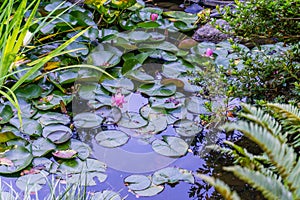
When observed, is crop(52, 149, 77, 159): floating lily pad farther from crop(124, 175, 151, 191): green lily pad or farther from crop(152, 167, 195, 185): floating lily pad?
crop(152, 167, 195, 185): floating lily pad

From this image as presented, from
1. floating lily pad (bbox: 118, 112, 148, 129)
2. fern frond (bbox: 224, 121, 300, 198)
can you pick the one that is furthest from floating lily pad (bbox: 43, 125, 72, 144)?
fern frond (bbox: 224, 121, 300, 198)

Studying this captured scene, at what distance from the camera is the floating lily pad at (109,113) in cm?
225

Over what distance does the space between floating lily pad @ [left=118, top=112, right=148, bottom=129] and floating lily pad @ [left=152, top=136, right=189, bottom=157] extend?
131 millimetres

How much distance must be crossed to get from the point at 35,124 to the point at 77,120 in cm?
20

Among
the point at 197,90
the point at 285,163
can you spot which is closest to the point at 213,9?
the point at 197,90

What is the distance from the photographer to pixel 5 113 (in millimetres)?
2221

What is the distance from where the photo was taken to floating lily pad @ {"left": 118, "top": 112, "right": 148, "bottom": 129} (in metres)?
2.20

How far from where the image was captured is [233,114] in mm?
→ 2285

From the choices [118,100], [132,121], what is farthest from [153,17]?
[132,121]

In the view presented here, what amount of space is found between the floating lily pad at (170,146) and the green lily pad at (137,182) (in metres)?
0.18

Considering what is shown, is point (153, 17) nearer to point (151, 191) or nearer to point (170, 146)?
point (170, 146)

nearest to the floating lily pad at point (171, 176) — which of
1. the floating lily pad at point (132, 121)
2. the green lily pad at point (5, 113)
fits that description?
the floating lily pad at point (132, 121)

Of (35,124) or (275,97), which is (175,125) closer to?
(275,97)

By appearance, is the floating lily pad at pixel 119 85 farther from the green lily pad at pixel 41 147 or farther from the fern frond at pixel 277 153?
the fern frond at pixel 277 153
